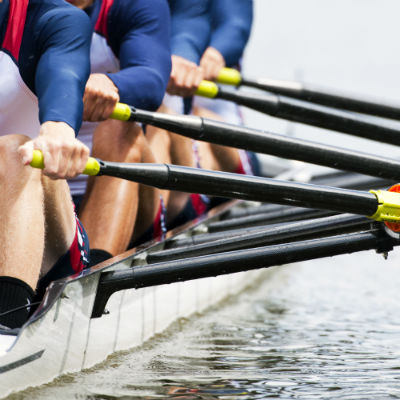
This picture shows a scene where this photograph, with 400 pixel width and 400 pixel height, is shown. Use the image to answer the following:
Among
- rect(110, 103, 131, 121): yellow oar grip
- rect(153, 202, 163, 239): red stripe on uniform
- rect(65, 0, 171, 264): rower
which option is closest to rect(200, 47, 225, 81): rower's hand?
rect(65, 0, 171, 264): rower

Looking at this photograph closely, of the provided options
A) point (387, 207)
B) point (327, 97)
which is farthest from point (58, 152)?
point (327, 97)

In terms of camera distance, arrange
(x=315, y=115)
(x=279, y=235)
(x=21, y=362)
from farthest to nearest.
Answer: (x=315, y=115)
(x=279, y=235)
(x=21, y=362)

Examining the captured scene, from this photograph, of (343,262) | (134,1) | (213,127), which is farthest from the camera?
(343,262)

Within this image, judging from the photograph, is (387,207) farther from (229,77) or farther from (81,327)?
(229,77)

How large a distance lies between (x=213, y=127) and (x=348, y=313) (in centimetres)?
130

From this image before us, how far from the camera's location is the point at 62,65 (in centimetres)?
212

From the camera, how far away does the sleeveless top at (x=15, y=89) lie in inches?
85.3

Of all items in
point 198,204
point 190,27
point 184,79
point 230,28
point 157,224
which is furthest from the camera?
point 230,28

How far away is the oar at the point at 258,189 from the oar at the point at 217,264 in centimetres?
10

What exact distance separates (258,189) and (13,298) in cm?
63

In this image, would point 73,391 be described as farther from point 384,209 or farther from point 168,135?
point 168,135

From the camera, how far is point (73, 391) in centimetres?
185

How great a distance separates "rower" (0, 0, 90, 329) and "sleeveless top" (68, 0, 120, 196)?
57cm

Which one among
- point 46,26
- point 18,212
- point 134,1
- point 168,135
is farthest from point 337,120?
point 18,212
